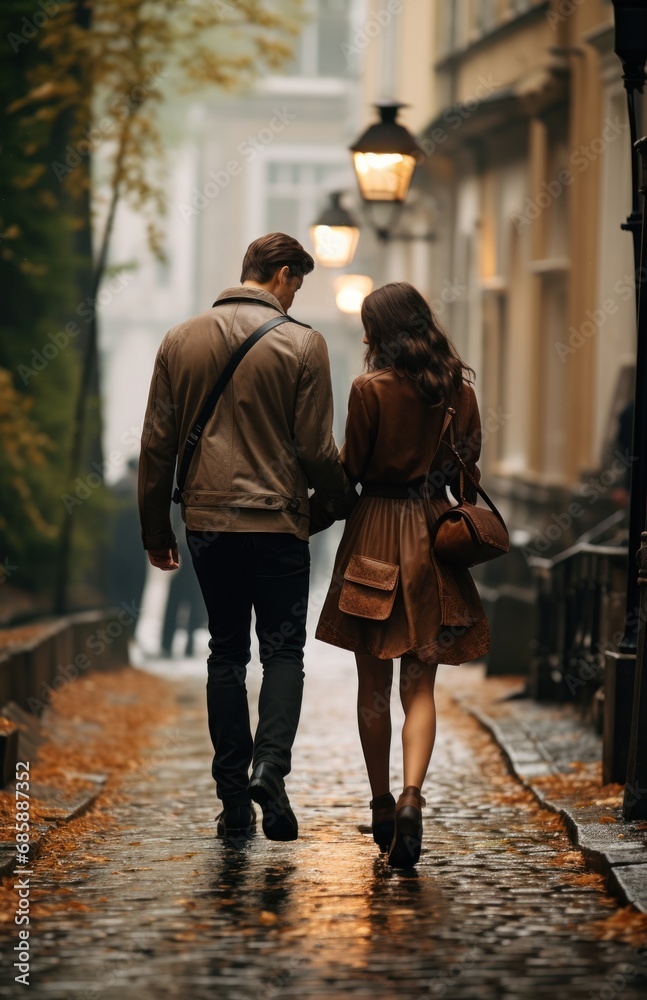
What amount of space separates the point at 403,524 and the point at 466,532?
25cm

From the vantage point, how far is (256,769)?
5.77m

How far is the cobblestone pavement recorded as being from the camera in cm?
432

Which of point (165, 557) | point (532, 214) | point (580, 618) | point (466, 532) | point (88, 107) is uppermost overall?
point (532, 214)

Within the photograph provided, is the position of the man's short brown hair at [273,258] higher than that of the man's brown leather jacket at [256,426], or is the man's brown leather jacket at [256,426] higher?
the man's short brown hair at [273,258]

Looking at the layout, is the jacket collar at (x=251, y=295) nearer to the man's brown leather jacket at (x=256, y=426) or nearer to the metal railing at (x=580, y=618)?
the man's brown leather jacket at (x=256, y=426)

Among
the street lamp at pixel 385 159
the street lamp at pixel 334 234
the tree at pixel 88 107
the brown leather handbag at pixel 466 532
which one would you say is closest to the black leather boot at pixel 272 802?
the brown leather handbag at pixel 466 532

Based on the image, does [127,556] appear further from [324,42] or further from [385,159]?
[324,42]

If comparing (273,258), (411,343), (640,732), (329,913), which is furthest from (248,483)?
(640,732)

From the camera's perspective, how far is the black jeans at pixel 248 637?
19.5 ft

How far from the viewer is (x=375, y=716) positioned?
19.6 feet

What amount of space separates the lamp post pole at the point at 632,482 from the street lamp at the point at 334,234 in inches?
301

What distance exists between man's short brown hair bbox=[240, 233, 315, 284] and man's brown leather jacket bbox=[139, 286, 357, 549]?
207 millimetres

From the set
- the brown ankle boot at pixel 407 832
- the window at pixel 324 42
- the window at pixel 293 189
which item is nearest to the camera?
the brown ankle boot at pixel 407 832

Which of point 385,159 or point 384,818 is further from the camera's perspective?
point 385,159
